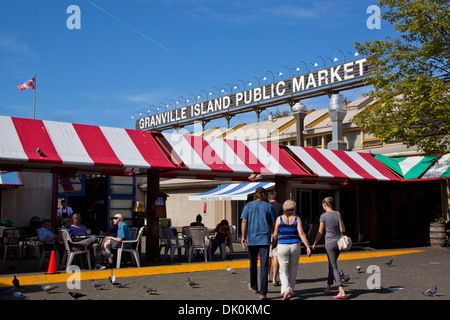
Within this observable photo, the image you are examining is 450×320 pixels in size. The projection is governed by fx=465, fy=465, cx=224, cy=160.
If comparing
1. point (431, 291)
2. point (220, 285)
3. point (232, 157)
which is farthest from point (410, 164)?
point (220, 285)

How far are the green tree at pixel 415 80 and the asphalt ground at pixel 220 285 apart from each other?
486 centimetres

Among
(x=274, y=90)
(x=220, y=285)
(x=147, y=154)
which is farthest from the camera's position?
(x=274, y=90)

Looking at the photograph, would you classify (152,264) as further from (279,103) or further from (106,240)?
(279,103)

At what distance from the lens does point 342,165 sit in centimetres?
1580

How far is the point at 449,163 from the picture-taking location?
54.1 feet

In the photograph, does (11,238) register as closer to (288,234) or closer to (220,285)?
(220,285)

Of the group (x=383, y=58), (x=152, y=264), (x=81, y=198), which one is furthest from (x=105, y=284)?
(x=81, y=198)

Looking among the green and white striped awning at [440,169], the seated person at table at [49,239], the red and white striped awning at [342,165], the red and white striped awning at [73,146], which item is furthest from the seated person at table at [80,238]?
the green and white striped awning at [440,169]

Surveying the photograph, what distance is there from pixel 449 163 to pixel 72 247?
42.8 feet

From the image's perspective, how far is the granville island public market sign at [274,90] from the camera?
85.6 ft

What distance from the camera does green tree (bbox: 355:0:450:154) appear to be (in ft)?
48.9

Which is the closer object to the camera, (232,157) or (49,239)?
(49,239)

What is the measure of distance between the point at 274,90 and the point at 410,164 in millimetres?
14882

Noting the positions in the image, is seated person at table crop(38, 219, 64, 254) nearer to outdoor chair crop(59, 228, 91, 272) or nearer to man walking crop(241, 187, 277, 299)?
outdoor chair crop(59, 228, 91, 272)
